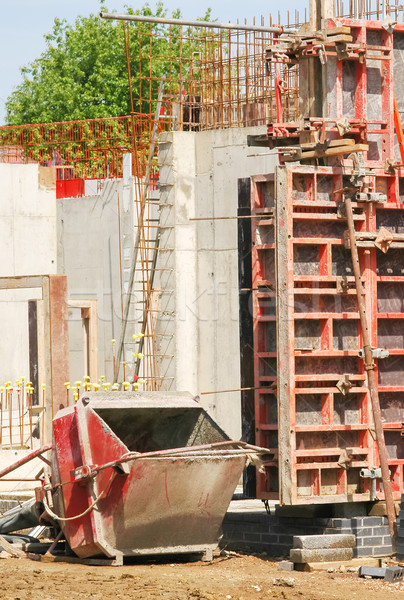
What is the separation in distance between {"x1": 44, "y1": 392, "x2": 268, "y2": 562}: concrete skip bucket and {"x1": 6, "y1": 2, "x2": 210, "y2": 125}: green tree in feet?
124

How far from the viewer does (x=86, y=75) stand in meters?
52.9

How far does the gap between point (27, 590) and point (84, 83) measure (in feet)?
149

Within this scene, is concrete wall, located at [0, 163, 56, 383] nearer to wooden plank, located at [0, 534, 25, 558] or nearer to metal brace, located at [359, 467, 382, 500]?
wooden plank, located at [0, 534, 25, 558]

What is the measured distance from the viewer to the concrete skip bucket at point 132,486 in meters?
10.4

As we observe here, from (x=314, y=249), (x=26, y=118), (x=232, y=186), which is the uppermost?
(x=26, y=118)

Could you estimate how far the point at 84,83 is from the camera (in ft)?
174

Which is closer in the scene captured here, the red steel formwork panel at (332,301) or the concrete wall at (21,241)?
the red steel formwork panel at (332,301)

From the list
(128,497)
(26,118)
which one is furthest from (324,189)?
(26,118)

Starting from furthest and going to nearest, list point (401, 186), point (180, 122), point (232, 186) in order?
1. point (180, 122)
2. point (232, 186)
3. point (401, 186)

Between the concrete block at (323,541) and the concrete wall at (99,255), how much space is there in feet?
40.8

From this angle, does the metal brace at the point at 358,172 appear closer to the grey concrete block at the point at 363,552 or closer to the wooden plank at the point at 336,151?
the wooden plank at the point at 336,151

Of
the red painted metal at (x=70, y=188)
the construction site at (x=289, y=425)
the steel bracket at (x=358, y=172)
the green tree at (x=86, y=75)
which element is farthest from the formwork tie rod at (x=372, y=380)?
the green tree at (x=86, y=75)

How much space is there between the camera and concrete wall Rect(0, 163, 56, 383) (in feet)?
81.5

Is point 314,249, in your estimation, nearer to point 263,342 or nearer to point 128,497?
point 263,342
